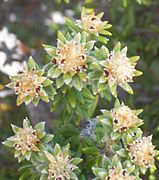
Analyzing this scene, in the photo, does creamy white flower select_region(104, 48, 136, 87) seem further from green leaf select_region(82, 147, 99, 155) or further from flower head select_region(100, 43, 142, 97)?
green leaf select_region(82, 147, 99, 155)

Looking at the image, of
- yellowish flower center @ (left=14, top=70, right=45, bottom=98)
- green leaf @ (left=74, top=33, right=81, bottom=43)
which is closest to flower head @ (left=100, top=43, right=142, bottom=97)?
green leaf @ (left=74, top=33, right=81, bottom=43)

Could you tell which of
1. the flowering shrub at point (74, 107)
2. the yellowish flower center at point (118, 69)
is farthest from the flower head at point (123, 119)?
the yellowish flower center at point (118, 69)

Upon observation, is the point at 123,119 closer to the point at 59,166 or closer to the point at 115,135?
the point at 115,135

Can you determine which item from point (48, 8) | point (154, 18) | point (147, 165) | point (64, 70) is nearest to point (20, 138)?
point (64, 70)

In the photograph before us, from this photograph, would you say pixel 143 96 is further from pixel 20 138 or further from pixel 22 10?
pixel 20 138

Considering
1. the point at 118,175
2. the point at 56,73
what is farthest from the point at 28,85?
the point at 118,175
